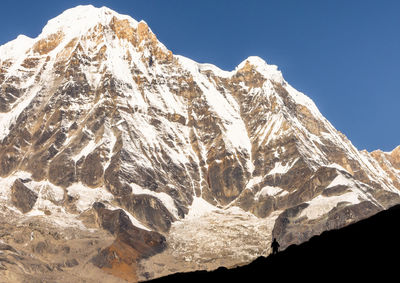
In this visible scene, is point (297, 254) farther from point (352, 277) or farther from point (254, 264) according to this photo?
point (352, 277)

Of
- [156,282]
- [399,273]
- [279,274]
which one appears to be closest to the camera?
[399,273]

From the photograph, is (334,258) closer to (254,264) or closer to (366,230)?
(366,230)

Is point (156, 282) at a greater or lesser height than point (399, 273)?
greater

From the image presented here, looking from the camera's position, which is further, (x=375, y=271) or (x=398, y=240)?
(x=398, y=240)

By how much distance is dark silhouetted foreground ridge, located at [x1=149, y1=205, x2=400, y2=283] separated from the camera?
82.8m

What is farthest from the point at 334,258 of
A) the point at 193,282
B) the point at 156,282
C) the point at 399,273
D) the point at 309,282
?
the point at 156,282

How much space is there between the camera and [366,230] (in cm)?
9594

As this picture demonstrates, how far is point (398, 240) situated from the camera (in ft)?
286

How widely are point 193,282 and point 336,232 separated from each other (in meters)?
20.0

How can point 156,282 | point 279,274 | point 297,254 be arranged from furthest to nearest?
point 156,282, point 297,254, point 279,274

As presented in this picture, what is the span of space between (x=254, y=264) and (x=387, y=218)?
778 inches

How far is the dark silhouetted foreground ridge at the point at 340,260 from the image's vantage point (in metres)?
82.8

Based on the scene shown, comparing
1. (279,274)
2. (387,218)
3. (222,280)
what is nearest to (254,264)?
(222,280)

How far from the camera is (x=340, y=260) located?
89.4 m
